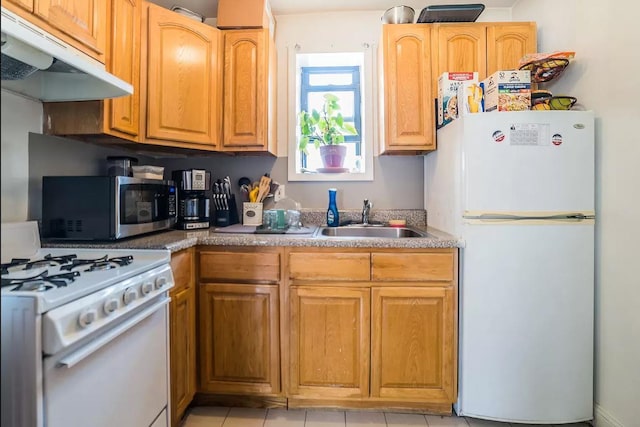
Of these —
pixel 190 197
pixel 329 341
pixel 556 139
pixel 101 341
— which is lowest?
pixel 329 341

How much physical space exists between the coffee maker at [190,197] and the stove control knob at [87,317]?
1.12m

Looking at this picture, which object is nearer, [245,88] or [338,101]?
[245,88]

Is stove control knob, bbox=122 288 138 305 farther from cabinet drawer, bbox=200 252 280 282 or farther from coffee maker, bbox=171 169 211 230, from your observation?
coffee maker, bbox=171 169 211 230

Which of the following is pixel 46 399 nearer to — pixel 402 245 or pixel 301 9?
pixel 402 245

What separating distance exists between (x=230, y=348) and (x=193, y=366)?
19cm

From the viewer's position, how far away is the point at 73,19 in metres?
1.36

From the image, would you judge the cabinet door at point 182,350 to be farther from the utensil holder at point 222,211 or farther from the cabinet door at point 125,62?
the cabinet door at point 125,62

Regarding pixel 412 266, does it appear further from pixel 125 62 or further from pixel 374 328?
pixel 125 62

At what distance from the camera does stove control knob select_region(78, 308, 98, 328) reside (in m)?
0.87

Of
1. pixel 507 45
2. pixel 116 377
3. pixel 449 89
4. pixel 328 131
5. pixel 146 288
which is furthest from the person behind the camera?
pixel 328 131

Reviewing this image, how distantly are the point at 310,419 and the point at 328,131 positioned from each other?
1.79 meters

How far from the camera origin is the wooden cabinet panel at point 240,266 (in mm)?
1683

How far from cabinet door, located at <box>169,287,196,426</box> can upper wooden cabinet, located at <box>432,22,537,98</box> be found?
71.8 inches

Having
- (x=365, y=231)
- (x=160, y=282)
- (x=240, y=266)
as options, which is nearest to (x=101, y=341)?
(x=160, y=282)
